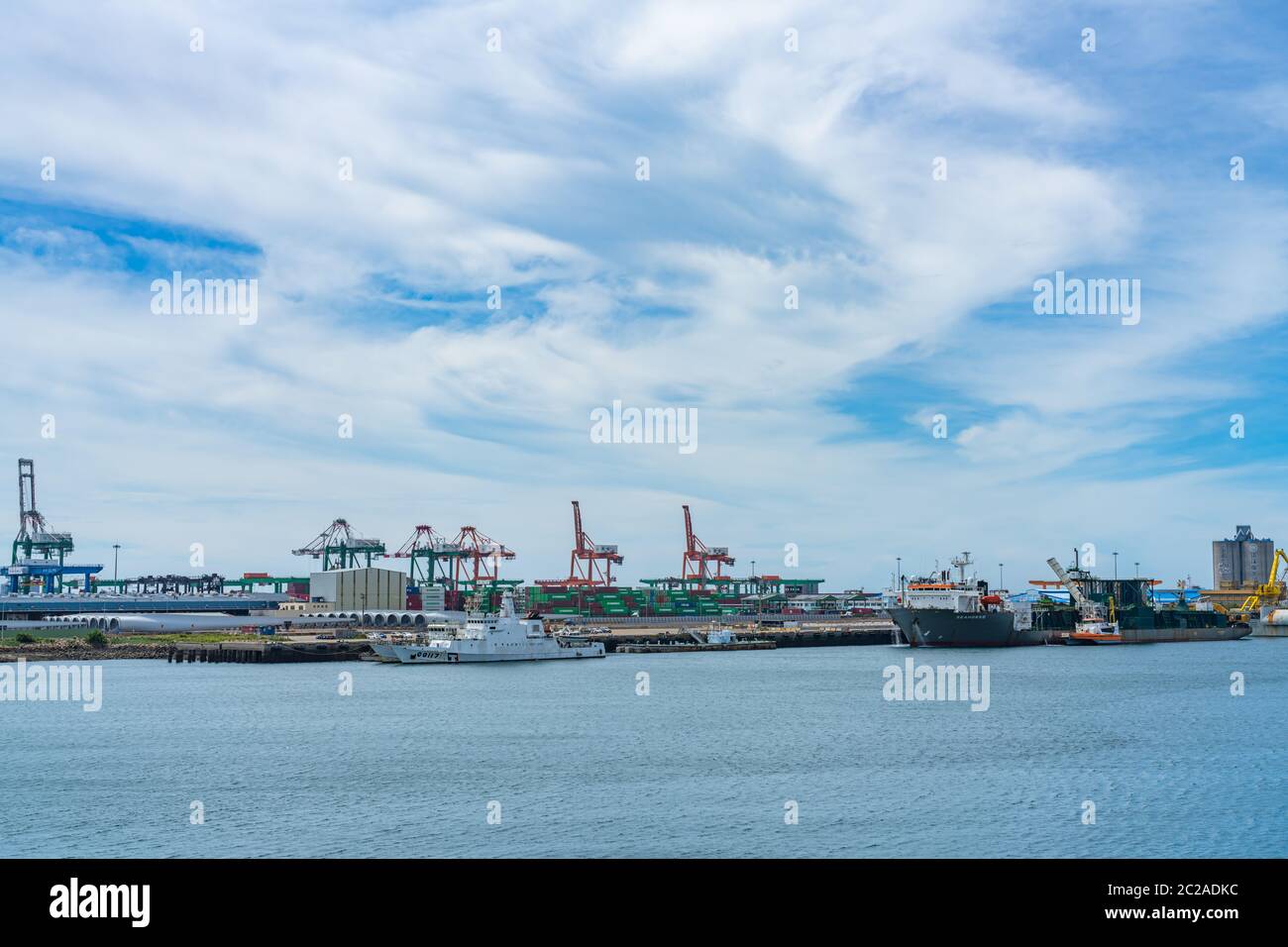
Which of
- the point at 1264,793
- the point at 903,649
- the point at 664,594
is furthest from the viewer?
the point at 664,594

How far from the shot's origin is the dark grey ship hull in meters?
91.8

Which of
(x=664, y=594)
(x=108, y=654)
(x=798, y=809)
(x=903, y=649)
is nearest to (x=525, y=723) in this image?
(x=798, y=809)

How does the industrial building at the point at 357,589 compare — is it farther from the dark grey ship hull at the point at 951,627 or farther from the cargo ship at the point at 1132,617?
the cargo ship at the point at 1132,617

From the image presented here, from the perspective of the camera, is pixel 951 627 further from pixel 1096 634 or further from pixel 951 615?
pixel 1096 634

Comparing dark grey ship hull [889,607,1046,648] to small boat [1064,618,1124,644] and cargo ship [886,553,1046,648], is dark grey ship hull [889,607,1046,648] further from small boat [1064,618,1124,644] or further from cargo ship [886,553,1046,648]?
small boat [1064,618,1124,644]

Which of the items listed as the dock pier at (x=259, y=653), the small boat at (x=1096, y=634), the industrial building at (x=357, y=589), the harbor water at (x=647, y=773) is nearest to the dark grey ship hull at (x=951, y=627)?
the small boat at (x=1096, y=634)

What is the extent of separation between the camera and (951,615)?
91.4 m

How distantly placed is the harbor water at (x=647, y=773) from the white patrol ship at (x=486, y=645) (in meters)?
16.2

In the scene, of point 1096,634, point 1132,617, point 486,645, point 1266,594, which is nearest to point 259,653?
point 486,645

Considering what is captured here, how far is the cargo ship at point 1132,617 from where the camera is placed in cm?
11338

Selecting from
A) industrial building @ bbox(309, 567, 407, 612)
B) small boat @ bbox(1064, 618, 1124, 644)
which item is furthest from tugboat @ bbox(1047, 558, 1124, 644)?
industrial building @ bbox(309, 567, 407, 612)

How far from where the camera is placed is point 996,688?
185 feet
